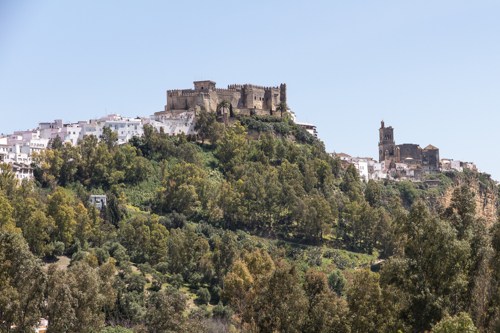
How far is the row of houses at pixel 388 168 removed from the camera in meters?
115

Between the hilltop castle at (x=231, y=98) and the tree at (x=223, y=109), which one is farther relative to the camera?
the hilltop castle at (x=231, y=98)

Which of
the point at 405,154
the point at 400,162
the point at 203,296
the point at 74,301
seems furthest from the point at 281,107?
the point at 74,301

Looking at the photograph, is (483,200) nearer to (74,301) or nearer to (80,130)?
(80,130)

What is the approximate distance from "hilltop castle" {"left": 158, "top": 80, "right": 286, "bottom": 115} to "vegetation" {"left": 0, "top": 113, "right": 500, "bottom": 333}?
411 centimetres

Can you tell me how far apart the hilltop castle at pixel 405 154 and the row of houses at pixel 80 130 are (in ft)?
123

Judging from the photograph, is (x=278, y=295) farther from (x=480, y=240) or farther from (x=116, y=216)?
(x=116, y=216)

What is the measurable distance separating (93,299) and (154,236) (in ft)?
91.6

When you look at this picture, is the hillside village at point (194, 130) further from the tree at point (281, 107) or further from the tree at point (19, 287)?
the tree at point (19, 287)

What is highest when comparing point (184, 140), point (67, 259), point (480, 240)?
point (184, 140)

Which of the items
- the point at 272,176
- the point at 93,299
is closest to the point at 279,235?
the point at 272,176

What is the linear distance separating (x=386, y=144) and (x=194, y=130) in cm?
4280

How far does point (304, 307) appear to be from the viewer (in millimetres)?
36406

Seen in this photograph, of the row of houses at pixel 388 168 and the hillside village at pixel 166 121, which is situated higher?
the hillside village at pixel 166 121

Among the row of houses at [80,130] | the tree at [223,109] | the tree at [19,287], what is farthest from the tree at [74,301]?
the tree at [223,109]
